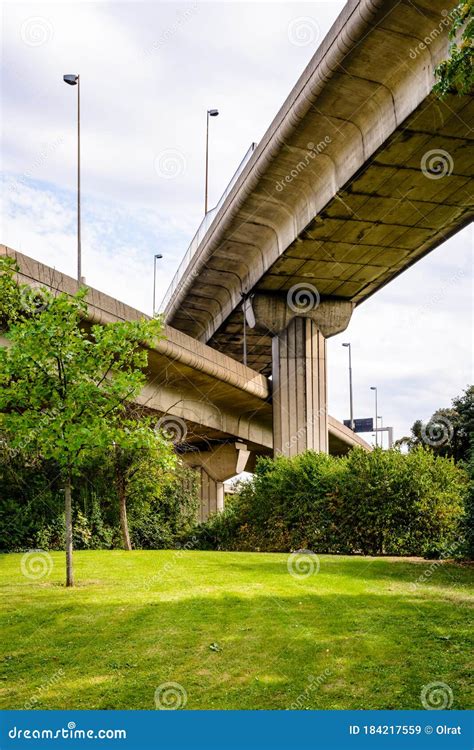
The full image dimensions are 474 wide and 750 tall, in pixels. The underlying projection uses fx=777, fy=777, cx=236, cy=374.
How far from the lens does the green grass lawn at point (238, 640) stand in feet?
23.9

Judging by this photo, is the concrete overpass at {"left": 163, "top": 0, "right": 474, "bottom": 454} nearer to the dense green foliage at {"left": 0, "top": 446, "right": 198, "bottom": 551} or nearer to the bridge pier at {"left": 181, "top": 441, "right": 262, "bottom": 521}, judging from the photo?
the bridge pier at {"left": 181, "top": 441, "right": 262, "bottom": 521}

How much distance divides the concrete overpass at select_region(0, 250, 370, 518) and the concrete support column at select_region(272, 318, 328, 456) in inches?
49.6

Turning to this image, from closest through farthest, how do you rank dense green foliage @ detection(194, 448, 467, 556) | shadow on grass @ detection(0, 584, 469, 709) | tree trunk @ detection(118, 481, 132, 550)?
shadow on grass @ detection(0, 584, 469, 709)
dense green foliage @ detection(194, 448, 467, 556)
tree trunk @ detection(118, 481, 132, 550)

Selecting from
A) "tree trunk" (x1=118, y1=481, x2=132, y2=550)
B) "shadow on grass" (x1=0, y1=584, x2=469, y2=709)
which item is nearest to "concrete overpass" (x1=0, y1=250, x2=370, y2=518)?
"tree trunk" (x1=118, y1=481, x2=132, y2=550)

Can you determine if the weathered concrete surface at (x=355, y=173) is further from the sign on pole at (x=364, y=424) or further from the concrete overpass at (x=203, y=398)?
the sign on pole at (x=364, y=424)

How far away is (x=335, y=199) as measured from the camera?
76.3 ft

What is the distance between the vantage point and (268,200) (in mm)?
26453

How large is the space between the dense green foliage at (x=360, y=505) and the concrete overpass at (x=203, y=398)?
588 centimetres

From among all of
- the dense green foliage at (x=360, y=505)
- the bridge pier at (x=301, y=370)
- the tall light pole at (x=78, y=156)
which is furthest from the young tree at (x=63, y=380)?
the bridge pier at (x=301, y=370)

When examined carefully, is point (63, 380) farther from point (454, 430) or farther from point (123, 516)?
point (454, 430)

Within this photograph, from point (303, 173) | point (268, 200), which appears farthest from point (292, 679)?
point (268, 200)

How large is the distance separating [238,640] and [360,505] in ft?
37.7

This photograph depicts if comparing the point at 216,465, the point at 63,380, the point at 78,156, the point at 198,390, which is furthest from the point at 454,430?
the point at 63,380

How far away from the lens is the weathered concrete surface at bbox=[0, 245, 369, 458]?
897 inches
